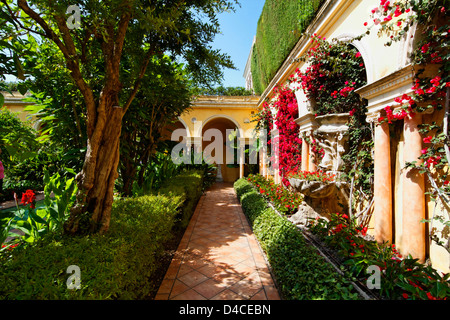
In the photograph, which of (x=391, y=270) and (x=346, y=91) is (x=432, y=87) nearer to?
(x=346, y=91)

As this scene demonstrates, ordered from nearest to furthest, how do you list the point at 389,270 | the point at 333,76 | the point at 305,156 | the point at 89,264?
the point at 89,264
the point at 389,270
the point at 333,76
the point at 305,156

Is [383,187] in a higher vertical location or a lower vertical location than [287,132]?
lower

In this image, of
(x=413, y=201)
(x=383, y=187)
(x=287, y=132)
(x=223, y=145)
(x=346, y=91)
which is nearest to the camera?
(x=413, y=201)

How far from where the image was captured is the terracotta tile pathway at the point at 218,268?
8.30 feet

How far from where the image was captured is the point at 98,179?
216cm

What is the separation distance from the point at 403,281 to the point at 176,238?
352 centimetres

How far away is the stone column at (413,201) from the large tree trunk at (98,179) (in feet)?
11.5

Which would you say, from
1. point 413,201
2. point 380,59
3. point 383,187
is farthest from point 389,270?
point 380,59

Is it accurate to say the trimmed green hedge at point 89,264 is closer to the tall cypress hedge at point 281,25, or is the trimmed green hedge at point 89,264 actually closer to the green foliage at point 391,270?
the green foliage at point 391,270

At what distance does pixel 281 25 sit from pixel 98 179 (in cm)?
708

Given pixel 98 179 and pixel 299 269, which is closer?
pixel 98 179

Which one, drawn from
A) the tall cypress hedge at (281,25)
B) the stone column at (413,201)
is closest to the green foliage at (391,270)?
the stone column at (413,201)

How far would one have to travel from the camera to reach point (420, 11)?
228 cm

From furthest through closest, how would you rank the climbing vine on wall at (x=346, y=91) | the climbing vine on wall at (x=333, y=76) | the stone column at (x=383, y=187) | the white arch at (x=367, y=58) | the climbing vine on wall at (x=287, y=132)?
the climbing vine on wall at (x=287, y=132), the climbing vine on wall at (x=333, y=76), the climbing vine on wall at (x=346, y=91), the white arch at (x=367, y=58), the stone column at (x=383, y=187)
